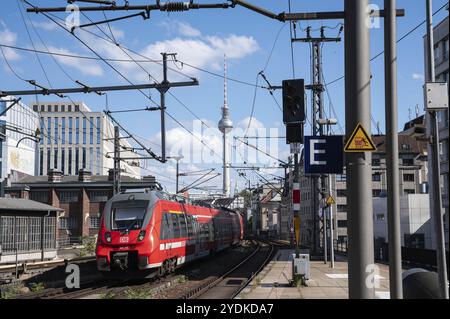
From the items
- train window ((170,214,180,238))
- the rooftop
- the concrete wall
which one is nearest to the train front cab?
train window ((170,214,180,238))

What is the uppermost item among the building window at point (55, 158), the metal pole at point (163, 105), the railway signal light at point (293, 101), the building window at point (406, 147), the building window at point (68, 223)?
the building window at point (55, 158)

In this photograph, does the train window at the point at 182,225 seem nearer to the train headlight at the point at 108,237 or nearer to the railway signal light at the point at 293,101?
the train headlight at the point at 108,237

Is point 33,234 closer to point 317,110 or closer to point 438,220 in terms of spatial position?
point 317,110

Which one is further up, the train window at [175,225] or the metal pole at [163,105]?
the metal pole at [163,105]

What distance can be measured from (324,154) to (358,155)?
1.05 metres

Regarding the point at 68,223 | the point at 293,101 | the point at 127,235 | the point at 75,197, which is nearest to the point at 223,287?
the point at 127,235

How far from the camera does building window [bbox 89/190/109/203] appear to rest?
179ft

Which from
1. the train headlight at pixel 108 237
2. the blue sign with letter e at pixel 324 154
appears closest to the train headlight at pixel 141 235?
the train headlight at pixel 108 237

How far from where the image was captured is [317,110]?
2917cm

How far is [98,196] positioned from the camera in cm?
5466

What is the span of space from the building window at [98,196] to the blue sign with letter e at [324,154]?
48.4 meters

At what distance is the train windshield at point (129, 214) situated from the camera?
17.9 metres

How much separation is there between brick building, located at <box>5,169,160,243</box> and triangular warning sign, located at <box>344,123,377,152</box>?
48.3 metres
